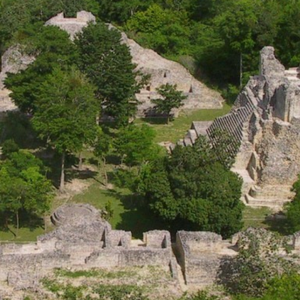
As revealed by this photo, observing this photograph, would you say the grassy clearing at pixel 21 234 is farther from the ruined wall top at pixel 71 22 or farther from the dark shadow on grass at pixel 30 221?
the ruined wall top at pixel 71 22

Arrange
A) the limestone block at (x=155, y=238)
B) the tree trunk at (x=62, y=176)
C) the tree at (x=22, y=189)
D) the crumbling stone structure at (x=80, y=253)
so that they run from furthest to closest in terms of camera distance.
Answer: the tree trunk at (x=62, y=176)
the tree at (x=22, y=189)
the limestone block at (x=155, y=238)
the crumbling stone structure at (x=80, y=253)

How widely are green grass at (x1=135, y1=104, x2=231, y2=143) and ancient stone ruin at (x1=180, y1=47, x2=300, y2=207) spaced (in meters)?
6.65

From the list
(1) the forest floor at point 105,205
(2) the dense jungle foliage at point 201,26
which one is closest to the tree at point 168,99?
(2) the dense jungle foliage at point 201,26

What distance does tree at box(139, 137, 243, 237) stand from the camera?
30.6 m

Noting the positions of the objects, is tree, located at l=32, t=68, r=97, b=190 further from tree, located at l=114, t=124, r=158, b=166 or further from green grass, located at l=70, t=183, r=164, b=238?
tree, located at l=114, t=124, r=158, b=166

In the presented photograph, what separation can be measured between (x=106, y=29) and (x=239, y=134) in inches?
511

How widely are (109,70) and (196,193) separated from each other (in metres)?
13.4

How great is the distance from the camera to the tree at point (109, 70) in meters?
41.9

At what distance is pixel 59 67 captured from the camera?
40.4 m

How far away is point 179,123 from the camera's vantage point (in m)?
46.1

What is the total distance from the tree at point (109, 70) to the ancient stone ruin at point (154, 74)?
8.87 feet

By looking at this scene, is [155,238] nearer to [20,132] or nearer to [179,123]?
[20,132]

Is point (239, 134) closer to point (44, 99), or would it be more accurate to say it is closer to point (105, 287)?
point (44, 99)

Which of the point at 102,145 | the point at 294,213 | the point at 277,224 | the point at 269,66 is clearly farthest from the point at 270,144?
the point at 102,145
